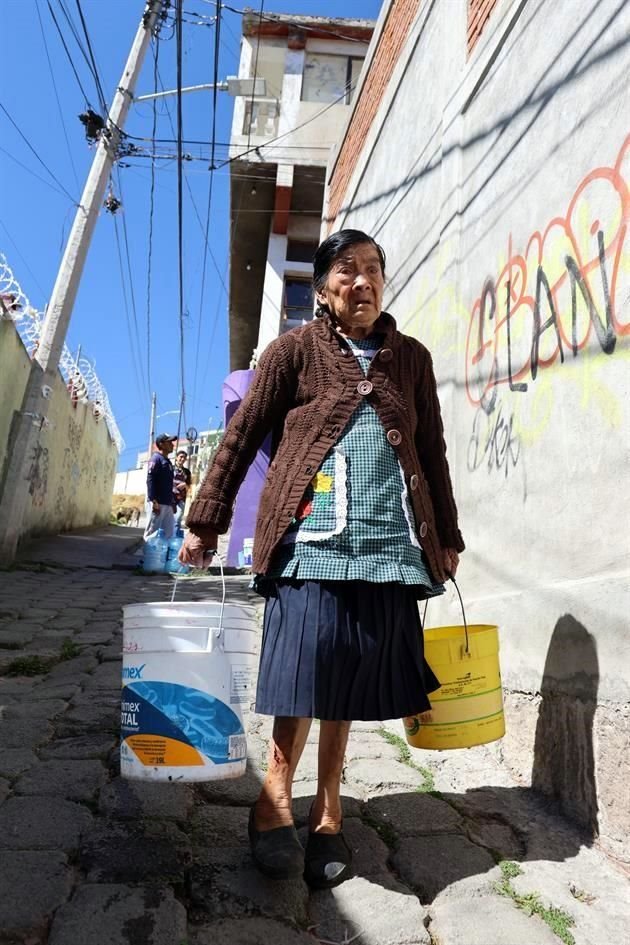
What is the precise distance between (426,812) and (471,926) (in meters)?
0.66

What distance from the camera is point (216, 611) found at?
2.09 meters

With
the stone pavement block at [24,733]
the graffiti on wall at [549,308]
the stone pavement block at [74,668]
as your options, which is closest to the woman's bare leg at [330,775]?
the stone pavement block at [24,733]

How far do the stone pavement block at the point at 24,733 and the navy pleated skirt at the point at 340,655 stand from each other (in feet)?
4.16

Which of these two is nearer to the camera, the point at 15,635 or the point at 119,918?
the point at 119,918

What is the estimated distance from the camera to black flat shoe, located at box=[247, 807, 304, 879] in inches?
74.6

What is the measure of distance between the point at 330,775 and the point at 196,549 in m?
0.74

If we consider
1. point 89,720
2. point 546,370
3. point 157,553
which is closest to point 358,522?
point 546,370

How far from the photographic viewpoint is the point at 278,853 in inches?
75.2

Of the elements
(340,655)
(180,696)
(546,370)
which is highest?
(546,370)

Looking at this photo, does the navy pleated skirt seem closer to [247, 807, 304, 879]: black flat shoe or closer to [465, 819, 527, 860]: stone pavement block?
[247, 807, 304, 879]: black flat shoe

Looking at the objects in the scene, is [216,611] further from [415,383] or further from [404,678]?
[415,383]

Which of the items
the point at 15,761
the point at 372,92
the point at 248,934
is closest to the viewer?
the point at 248,934

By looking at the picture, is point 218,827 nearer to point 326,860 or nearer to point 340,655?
point 326,860

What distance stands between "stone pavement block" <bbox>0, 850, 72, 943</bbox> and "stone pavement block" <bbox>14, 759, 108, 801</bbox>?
43 cm
